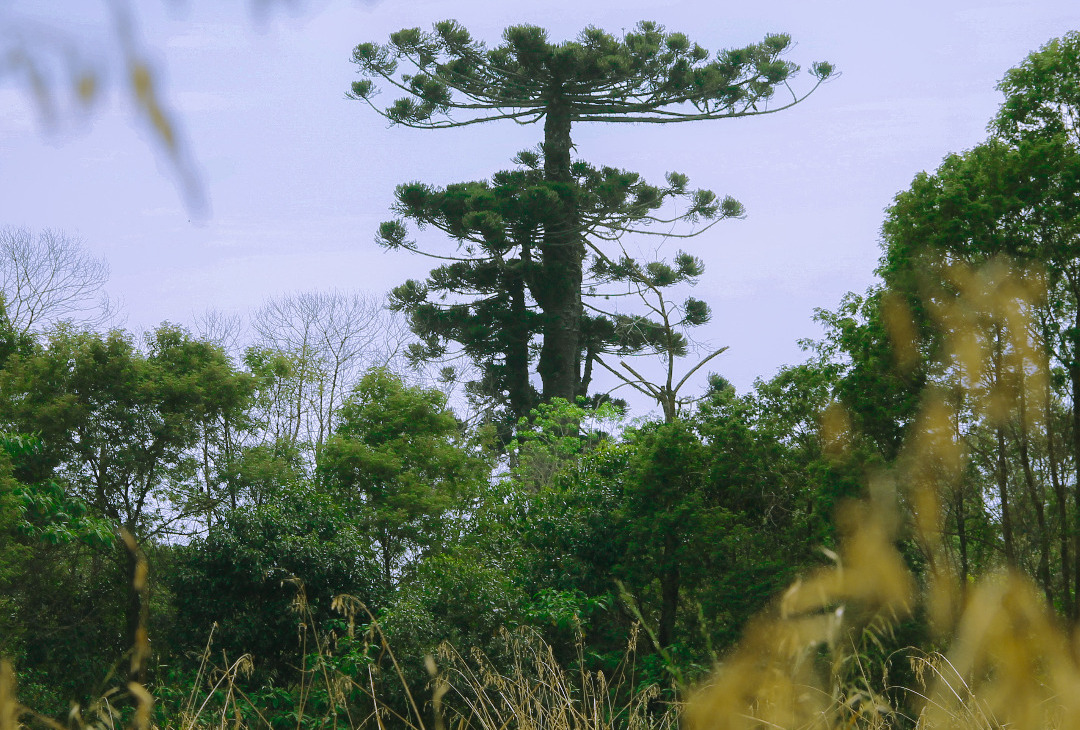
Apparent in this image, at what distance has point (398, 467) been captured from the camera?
17406mm

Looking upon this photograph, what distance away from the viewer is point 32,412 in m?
17.0

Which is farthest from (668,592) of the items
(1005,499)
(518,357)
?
(518,357)

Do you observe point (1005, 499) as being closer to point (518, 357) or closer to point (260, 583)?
point (260, 583)

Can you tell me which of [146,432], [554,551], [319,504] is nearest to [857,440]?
[554,551]

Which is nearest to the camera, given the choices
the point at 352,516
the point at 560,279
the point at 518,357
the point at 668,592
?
the point at 668,592

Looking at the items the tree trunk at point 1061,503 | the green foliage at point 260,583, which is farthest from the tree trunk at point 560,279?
the tree trunk at point 1061,503

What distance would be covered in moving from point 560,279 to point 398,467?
26.3ft

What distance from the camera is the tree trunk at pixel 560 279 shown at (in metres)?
23.3

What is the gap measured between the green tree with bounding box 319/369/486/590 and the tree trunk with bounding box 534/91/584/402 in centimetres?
402

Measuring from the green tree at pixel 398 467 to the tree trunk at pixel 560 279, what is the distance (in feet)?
13.2

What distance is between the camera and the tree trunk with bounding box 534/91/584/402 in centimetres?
2330

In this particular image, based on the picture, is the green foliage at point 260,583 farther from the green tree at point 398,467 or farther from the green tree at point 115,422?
the green tree at point 115,422

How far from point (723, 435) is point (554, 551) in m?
2.79

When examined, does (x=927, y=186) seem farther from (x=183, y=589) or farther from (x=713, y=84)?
(x=713, y=84)
